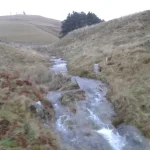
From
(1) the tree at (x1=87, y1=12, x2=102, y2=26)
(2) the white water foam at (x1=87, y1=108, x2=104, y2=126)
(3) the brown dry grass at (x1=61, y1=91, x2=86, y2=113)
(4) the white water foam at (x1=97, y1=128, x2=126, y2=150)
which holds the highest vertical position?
(1) the tree at (x1=87, y1=12, x2=102, y2=26)

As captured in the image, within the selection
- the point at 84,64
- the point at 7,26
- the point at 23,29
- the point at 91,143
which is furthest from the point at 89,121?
the point at 7,26

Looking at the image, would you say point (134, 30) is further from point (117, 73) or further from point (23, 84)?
point (23, 84)

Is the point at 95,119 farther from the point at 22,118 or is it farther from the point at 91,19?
the point at 91,19

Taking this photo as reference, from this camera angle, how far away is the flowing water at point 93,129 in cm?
1188

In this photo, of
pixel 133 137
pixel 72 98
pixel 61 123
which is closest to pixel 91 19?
pixel 72 98

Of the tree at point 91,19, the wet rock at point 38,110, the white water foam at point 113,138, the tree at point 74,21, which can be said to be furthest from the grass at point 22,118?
the tree at point 91,19

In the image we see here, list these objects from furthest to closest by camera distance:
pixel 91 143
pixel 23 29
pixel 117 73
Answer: pixel 23 29
pixel 117 73
pixel 91 143

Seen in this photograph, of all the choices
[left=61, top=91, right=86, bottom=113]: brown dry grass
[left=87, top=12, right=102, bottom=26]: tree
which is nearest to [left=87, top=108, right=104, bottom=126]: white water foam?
[left=61, top=91, right=86, bottom=113]: brown dry grass

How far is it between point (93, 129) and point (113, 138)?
1.04 m

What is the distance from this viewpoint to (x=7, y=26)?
87000 mm

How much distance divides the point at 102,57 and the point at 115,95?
8.63 meters

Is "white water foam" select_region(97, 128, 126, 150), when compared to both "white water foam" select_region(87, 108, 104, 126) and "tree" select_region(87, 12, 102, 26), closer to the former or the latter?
"white water foam" select_region(87, 108, 104, 126)

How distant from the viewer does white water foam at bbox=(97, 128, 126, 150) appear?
11.9m

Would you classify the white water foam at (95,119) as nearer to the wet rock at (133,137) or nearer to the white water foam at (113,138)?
the white water foam at (113,138)
